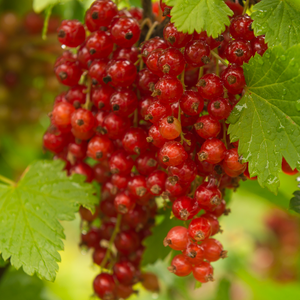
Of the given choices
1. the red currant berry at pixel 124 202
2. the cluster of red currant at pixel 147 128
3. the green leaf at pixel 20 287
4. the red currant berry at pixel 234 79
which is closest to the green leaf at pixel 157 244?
the cluster of red currant at pixel 147 128

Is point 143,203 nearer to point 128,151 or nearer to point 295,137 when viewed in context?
point 128,151

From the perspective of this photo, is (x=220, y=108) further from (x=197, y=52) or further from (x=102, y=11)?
(x=102, y=11)

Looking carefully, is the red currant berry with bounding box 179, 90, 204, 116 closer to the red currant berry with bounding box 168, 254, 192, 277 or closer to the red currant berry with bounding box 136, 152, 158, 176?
the red currant berry with bounding box 136, 152, 158, 176

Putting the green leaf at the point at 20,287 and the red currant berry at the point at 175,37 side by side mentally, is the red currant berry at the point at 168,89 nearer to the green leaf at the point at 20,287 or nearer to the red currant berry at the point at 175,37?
the red currant berry at the point at 175,37

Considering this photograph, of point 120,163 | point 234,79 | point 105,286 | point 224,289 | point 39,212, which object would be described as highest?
point 234,79

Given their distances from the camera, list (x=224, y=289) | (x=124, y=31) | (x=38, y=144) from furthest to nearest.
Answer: (x=38, y=144), (x=224, y=289), (x=124, y=31)

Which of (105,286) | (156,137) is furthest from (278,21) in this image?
(105,286)
